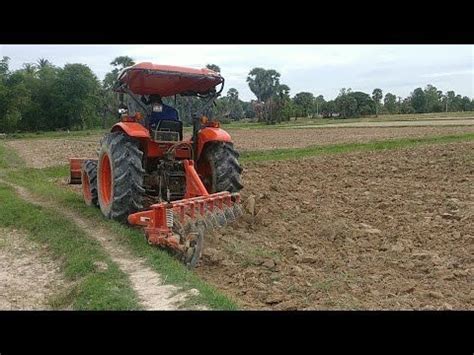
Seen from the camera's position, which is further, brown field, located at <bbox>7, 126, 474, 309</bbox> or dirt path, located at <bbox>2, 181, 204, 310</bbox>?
brown field, located at <bbox>7, 126, 474, 309</bbox>

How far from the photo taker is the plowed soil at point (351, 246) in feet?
17.1

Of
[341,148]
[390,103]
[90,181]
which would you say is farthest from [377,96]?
[90,181]

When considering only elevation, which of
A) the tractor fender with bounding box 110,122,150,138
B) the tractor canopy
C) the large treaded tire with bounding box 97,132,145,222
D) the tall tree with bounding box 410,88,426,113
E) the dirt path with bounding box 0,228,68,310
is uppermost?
the tall tree with bounding box 410,88,426,113

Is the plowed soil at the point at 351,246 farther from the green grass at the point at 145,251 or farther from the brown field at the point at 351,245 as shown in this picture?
the green grass at the point at 145,251

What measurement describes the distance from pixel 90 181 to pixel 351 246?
4807 mm

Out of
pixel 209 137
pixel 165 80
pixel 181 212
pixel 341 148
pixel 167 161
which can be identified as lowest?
pixel 341 148

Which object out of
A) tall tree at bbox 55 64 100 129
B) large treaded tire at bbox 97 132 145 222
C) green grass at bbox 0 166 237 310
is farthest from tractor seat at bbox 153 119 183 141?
tall tree at bbox 55 64 100 129

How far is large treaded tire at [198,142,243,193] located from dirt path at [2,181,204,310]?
5.70ft

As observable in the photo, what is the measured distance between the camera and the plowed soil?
521cm

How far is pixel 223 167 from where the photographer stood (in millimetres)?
8367

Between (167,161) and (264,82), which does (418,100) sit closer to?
(264,82)

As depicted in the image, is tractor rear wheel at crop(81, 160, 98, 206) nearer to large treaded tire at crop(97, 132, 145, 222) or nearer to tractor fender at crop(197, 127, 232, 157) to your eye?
large treaded tire at crop(97, 132, 145, 222)

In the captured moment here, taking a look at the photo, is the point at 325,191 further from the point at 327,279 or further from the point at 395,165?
the point at 327,279
